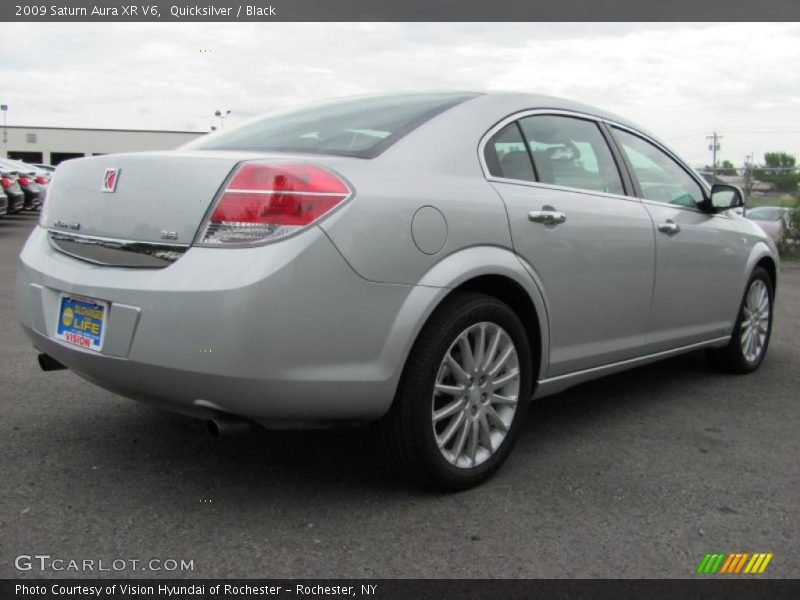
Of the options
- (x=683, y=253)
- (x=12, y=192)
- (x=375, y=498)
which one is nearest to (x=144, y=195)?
(x=375, y=498)

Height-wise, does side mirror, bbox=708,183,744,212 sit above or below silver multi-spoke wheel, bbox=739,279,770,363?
above

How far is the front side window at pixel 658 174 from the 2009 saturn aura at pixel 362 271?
32cm

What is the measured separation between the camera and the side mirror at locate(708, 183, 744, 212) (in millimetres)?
4469

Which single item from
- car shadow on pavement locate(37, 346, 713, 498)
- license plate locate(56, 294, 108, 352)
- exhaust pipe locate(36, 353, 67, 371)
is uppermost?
license plate locate(56, 294, 108, 352)

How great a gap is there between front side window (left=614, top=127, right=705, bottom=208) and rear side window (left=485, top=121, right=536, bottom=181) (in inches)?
35.8

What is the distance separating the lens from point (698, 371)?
5.18 meters

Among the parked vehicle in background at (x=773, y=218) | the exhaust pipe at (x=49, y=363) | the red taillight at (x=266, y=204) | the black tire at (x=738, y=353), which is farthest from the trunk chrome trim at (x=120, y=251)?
the parked vehicle in background at (x=773, y=218)

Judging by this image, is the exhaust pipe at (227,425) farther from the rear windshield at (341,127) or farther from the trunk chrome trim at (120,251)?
the rear windshield at (341,127)

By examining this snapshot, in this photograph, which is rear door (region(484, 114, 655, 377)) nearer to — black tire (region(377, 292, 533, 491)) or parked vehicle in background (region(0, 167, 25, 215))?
black tire (region(377, 292, 533, 491))

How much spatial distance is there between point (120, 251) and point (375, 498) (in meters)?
1.26

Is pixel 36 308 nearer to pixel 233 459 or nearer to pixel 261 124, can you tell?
pixel 233 459

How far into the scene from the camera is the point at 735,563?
248cm

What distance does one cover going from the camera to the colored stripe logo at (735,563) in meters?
2.43
